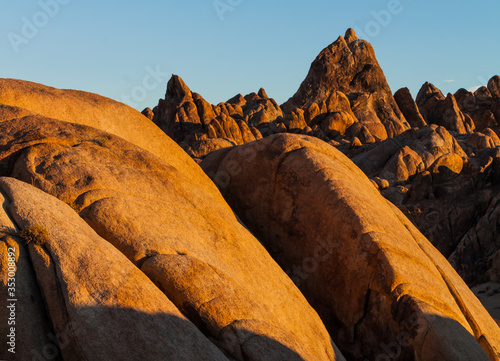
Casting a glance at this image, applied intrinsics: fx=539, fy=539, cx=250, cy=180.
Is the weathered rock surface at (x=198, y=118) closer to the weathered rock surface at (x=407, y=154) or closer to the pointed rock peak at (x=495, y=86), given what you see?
the weathered rock surface at (x=407, y=154)

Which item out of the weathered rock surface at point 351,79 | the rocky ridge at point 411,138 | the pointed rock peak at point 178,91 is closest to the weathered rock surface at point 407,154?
the rocky ridge at point 411,138

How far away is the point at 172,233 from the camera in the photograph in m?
10.8

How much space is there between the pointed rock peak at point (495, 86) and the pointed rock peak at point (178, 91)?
59.2m

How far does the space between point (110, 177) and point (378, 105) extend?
7556cm

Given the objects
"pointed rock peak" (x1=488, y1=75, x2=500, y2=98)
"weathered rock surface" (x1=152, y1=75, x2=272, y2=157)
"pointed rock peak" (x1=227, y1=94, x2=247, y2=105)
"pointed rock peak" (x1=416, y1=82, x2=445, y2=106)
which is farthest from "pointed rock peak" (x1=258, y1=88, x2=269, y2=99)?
"pointed rock peak" (x1=488, y1=75, x2=500, y2=98)

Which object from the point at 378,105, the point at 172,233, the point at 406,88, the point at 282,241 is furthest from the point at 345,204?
the point at 406,88

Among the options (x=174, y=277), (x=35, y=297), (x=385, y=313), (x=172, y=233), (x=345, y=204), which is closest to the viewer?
(x=35, y=297)

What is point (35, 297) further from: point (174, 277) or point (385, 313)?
point (385, 313)

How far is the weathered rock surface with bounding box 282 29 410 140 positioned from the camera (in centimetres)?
8235

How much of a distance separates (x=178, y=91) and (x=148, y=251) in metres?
72.1

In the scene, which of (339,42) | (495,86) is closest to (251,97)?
(339,42)

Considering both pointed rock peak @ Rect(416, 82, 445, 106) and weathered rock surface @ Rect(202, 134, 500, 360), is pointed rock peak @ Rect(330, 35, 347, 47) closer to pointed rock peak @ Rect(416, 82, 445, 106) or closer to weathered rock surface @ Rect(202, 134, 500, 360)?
pointed rock peak @ Rect(416, 82, 445, 106)

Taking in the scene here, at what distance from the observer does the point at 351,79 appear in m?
85.3

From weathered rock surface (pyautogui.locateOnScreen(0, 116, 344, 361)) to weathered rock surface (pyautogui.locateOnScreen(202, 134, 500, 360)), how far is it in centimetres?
201
